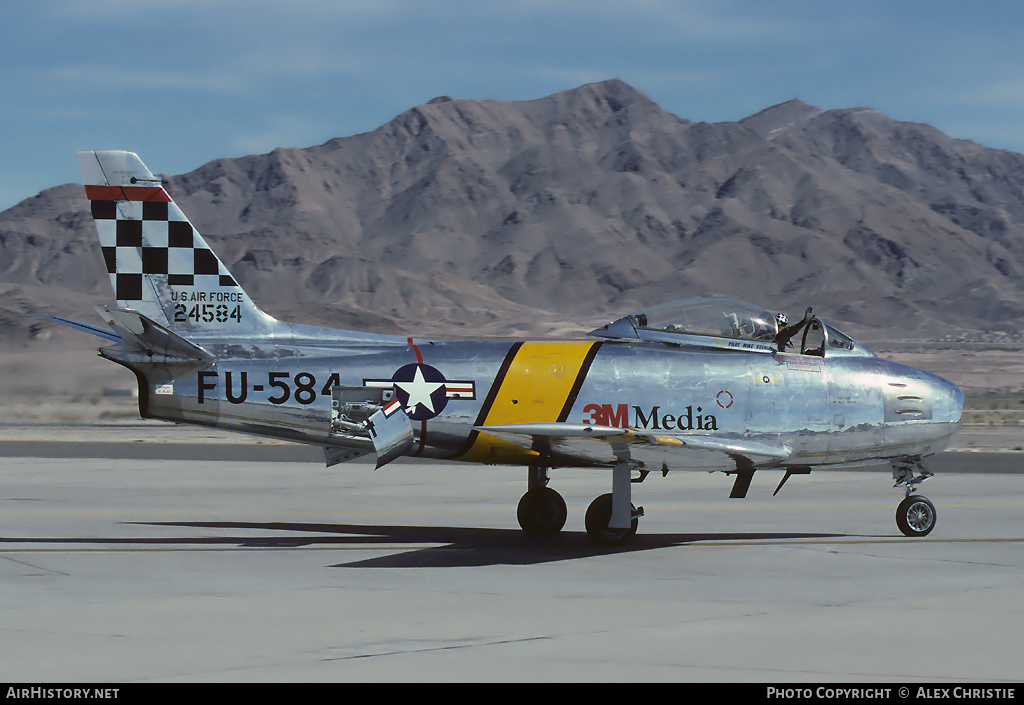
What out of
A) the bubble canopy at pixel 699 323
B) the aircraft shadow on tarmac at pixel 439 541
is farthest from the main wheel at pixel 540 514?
the bubble canopy at pixel 699 323

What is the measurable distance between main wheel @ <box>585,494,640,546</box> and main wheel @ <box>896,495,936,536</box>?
12.1 ft

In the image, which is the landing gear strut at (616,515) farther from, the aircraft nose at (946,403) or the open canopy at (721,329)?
the aircraft nose at (946,403)

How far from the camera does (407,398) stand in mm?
14539

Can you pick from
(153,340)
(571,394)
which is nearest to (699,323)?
(571,394)

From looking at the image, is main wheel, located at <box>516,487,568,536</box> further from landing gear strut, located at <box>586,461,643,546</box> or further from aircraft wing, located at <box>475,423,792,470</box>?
aircraft wing, located at <box>475,423,792,470</box>

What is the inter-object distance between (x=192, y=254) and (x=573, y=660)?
9212 mm

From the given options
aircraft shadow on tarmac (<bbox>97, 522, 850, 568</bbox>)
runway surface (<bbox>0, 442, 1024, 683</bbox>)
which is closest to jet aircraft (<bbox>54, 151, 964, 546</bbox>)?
aircraft shadow on tarmac (<bbox>97, 522, 850, 568</bbox>)

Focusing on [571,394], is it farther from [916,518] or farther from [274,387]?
[916,518]

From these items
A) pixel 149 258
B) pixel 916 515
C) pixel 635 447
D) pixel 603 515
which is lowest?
pixel 916 515

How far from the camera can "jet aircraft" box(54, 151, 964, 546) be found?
1452 cm

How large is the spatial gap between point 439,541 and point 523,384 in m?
2.40

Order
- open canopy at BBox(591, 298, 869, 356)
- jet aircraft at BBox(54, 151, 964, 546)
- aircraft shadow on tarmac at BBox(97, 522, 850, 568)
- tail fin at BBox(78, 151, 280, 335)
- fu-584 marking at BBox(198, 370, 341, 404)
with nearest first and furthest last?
aircraft shadow on tarmac at BBox(97, 522, 850, 568)
jet aircraft at BBox(54, 151, 964, 546)
fu-584 marking at BBox(198, 370, 341, 404)
open canopy at BBox(591, 298, 869, 356)
tail fin at BBox(78, 151, 280, 335)

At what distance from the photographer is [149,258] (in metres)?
15.4
